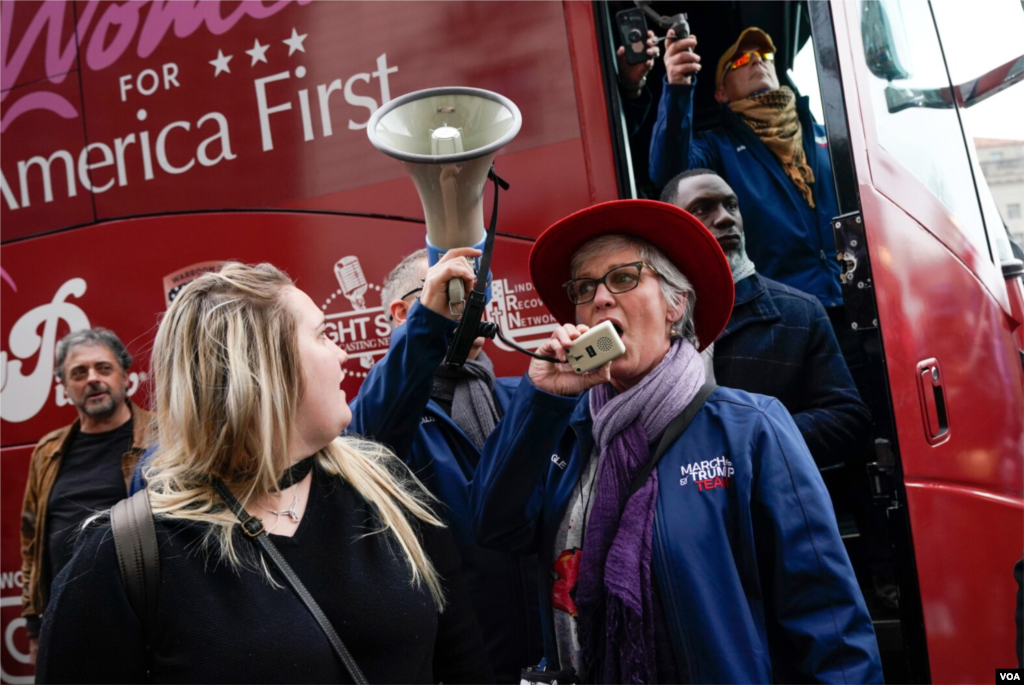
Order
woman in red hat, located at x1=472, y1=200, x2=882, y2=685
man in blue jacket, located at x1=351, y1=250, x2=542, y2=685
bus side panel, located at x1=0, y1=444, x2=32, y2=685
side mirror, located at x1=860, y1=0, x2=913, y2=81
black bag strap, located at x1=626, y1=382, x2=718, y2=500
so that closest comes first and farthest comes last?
woman in red hat, located at x1=472, y1=200, x2=882, y2=685 < black bag strap, located at x1=626, y1=382, x2=718, y2=500 < man in blue jacket, located at x1=351, y1=250, x2=542, y2=685 < side mirror, located at x1=860, y1=0, x2=913, y2=81 < bus side panel, located at x1=0, y1=444, x2=32, y2=685

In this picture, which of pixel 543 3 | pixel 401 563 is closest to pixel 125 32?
pixel 543 3

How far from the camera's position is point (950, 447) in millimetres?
2387

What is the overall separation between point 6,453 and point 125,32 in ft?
5.95

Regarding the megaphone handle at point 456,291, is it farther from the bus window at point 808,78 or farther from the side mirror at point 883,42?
the bus window at point 808,78

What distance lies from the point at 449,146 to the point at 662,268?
0.59 m

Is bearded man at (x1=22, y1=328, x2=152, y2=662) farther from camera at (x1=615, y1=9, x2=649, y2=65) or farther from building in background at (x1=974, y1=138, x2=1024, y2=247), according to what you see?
building in background at (x1=974, y1=138, x2=1024, y2=247)

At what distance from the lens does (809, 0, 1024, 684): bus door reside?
88.8 inches

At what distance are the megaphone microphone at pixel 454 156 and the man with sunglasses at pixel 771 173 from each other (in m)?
1.45

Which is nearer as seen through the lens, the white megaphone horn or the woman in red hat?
the woman in red hat

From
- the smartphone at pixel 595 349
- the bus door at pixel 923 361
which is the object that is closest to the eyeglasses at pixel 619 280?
the smartphone at pixel 595 349

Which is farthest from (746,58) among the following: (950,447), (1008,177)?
(1008,177)

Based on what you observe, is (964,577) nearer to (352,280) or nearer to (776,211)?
(776,211)

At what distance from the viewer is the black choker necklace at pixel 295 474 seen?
5.28ft

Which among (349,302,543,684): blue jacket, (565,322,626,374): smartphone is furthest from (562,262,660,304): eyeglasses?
(349,302,543,684): blue jacket
